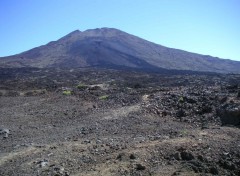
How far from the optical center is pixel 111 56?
8506 centimetres

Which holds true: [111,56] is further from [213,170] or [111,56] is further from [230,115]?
[213,170]

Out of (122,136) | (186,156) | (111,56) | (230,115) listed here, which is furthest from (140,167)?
(111,56)

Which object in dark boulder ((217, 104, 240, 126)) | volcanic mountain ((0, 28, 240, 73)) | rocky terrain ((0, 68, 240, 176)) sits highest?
volcanic mountain ((0, 28, 240, 73))

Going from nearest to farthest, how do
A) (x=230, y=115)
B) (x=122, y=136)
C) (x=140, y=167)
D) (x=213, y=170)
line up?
1. (x=213, y=170)
2. (x=140, y=167)
3. (x=122, y=136)
4. (x=230, y=115)

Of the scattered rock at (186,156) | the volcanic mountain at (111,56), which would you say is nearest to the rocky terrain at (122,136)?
the scattered rock at (186,156)

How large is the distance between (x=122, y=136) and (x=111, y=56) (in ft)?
242

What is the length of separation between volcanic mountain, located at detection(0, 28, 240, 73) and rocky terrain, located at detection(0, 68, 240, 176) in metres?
51.6

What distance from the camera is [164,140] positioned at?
10141 millimetres

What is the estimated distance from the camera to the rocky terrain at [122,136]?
8.48 metres

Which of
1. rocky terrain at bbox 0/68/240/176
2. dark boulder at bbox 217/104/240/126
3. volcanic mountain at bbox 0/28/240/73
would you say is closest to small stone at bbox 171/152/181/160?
rocky terrain at bbox 0/68/240/176

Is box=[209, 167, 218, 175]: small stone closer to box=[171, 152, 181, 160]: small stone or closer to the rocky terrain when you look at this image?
the rocky terrain

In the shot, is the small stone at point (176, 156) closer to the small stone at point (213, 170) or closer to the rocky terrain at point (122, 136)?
the rocky terrain at point (122, 136)

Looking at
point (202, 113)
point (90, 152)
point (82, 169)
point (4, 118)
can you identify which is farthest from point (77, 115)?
point (82, 169)

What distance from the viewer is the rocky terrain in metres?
8.48
